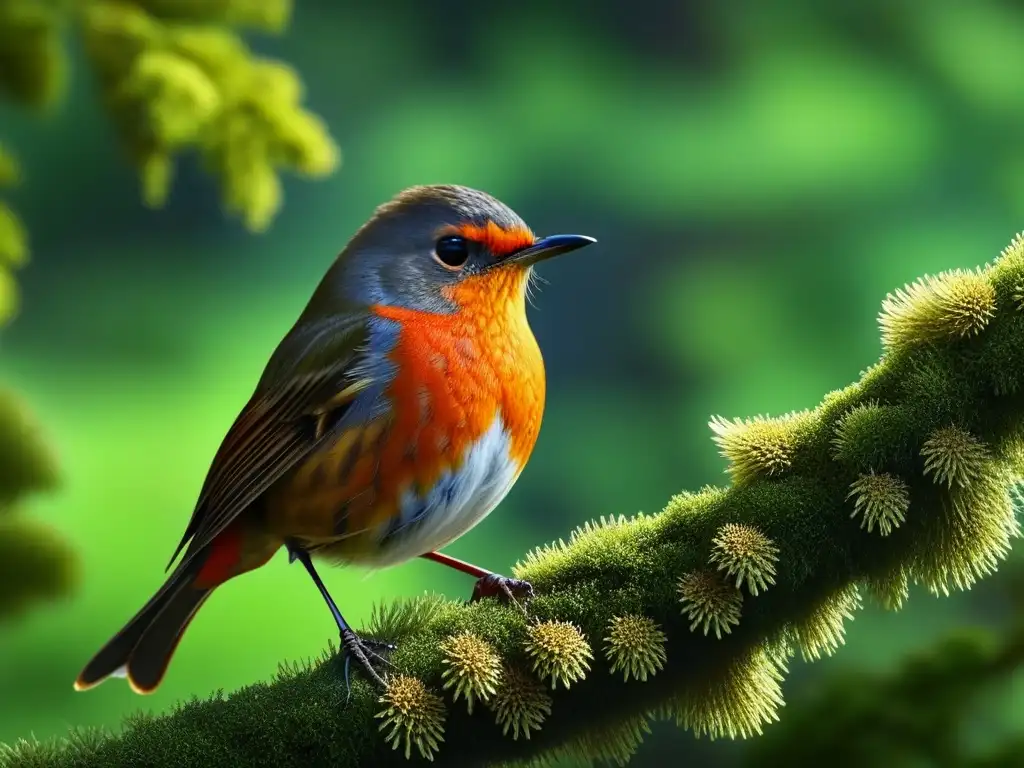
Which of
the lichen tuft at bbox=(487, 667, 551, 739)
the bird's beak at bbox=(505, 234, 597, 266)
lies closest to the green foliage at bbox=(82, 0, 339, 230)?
the bird's beak at bbox=(505, 234, 597, 266)

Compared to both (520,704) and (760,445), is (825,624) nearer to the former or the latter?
(760,445)

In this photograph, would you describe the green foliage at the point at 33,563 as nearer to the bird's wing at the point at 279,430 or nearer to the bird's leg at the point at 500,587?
the bird's wing at the point at 279,430

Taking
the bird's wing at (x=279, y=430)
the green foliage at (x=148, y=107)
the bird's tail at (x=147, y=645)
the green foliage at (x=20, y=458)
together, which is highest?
the green foliage at (x=148, y=107)

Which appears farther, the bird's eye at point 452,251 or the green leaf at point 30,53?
the green leaf at point 30,53

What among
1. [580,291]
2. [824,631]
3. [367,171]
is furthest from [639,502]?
[824,631]

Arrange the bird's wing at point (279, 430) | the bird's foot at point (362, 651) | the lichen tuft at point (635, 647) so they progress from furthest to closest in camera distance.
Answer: the bird's wing at point (279, 430) < the bird's foot at point (362, 651) < the lichen tuft at point (635, 647)

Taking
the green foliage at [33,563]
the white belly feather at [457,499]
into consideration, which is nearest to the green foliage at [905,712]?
the white belly feather at [457,499]
